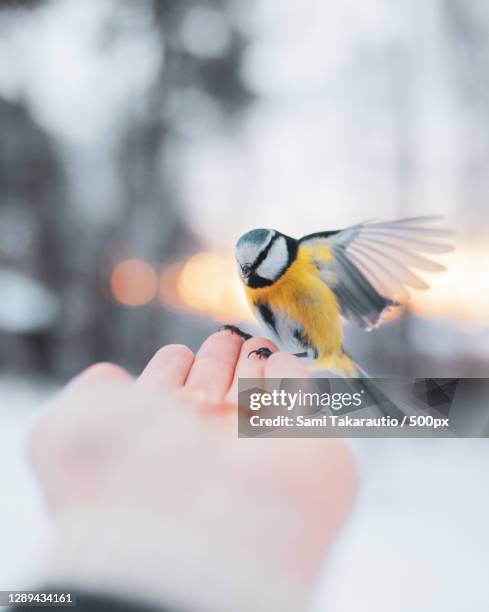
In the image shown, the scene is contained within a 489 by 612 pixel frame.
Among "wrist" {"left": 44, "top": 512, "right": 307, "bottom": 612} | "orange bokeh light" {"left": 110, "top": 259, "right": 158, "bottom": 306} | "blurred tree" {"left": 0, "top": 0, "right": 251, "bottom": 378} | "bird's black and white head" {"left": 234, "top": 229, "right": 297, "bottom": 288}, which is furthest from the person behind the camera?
"orange bokeh light" {"left": 110, "top": 259, "right": 158, "bottom": 306}

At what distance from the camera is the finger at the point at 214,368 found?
574mm

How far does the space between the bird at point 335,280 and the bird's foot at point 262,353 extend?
0.03m

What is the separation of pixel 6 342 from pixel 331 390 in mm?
992

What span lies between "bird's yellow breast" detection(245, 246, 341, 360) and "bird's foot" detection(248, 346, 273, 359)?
0.05m

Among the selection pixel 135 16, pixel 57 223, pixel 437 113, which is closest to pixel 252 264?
pixel 437 113

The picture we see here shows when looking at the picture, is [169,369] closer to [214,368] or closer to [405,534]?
[214,368]

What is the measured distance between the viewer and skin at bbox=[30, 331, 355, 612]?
1.68 ft

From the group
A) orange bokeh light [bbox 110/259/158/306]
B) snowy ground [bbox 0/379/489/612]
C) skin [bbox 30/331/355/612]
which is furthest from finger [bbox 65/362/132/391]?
orange bokeh light [bbox 110/259/158/306]

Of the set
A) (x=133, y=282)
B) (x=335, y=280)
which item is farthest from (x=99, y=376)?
(x=133, y=282)

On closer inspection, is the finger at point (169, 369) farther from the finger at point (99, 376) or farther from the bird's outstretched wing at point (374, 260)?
the bird's outstretched wing at point (374, 260)

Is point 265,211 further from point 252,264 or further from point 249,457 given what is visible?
point 249,457

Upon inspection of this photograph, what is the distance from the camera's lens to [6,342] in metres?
1.36

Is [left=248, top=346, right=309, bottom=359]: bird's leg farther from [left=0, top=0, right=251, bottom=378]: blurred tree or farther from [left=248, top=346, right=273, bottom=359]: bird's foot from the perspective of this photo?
[left=0, top=0, right=251, bottom=378]: blurred tree

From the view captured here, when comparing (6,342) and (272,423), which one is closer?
(272,423)
